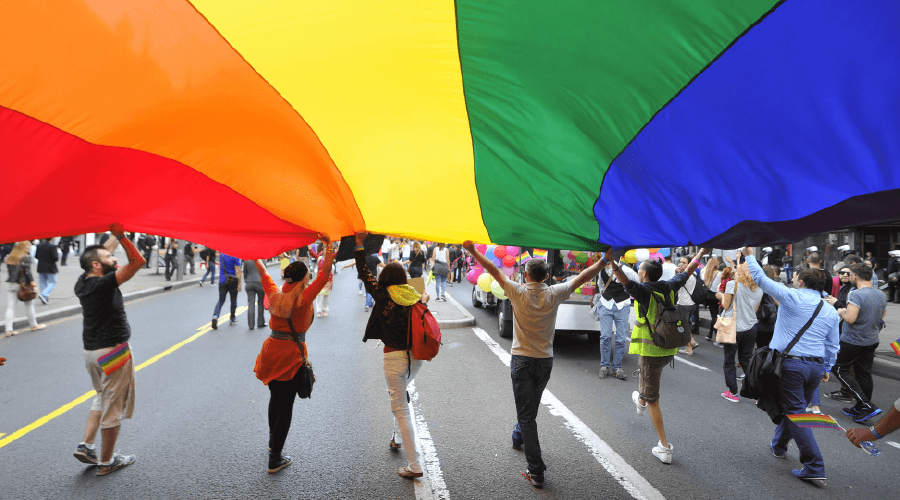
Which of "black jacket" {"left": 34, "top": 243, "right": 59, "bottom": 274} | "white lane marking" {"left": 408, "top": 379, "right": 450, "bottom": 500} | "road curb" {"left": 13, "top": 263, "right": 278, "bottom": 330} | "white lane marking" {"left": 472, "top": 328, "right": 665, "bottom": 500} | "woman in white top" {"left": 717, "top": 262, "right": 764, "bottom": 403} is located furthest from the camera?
"black jacket" {"left": 34, "top": 243, "right": 59, "bottom": 274}

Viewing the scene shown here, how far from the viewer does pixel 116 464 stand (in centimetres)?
445

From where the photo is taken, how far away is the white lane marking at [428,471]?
4.07m

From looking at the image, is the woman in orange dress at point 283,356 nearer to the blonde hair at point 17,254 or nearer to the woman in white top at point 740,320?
the woman in white top at point 740,320

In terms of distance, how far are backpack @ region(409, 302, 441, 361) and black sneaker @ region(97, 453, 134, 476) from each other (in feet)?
8.86

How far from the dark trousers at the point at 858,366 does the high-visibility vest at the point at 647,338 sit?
10.0 feet

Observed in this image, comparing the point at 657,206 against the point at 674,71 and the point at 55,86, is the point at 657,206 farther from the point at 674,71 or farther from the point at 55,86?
the point at 55,86

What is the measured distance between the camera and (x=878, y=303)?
629 cm

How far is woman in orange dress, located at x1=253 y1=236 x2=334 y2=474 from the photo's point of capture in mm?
4449

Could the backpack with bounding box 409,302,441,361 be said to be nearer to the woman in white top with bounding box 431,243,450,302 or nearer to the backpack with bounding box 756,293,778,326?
the backpack with bounding box 756,293,778,326

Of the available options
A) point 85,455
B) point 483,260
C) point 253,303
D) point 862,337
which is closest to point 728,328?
point 862,337

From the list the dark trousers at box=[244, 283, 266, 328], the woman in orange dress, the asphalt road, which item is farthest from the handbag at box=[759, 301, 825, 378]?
the dark trousers at box=[244, 283, 266, 328]

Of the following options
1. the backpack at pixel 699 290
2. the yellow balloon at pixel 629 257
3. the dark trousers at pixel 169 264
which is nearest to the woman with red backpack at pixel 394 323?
the yellow balloon at pixel 629 257

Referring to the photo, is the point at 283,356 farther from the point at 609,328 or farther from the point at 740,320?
the point at 740,320

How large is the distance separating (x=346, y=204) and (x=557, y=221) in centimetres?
166
